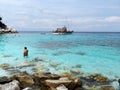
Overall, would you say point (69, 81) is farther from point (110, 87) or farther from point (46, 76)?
point (110, 87)

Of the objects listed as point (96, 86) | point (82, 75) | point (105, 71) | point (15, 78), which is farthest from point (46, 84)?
point (105, 71)

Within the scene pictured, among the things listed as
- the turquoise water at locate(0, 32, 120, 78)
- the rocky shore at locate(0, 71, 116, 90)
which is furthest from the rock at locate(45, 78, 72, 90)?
the turquoise water at locate(0, 32, 120, 78)

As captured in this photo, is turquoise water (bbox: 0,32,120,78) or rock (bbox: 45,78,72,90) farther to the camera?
turquoise water (bbox: 0,32,120,78)

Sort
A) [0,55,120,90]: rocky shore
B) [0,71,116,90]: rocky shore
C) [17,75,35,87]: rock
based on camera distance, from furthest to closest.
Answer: [17,75,35,87]: rock → [0,71,116,90]: rocky shore → [0,55,120,90]: rocky shore

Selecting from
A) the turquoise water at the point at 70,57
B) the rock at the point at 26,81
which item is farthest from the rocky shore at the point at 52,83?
the turquoise water at the point at 70,57

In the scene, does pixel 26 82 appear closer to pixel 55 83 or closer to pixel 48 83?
pixel 48 83

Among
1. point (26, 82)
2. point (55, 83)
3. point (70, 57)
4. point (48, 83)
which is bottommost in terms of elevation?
point (70, 57)

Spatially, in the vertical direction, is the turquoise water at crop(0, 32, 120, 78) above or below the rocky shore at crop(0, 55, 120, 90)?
below

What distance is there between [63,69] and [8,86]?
1099cm

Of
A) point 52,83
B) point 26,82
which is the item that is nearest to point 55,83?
point 52,83

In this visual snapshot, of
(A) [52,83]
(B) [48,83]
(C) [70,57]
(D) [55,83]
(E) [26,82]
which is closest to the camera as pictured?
(D) [55,83]

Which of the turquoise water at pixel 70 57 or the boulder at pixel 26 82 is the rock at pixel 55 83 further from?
the turquoise water at pixel 70 57

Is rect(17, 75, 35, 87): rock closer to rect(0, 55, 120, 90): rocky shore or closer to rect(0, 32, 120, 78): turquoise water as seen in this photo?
rect(0, 55, 120, 90): rocky shore

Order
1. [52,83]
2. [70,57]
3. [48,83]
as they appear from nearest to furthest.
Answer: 1. [52,83]
2. [48,83]
3. [70,57]
